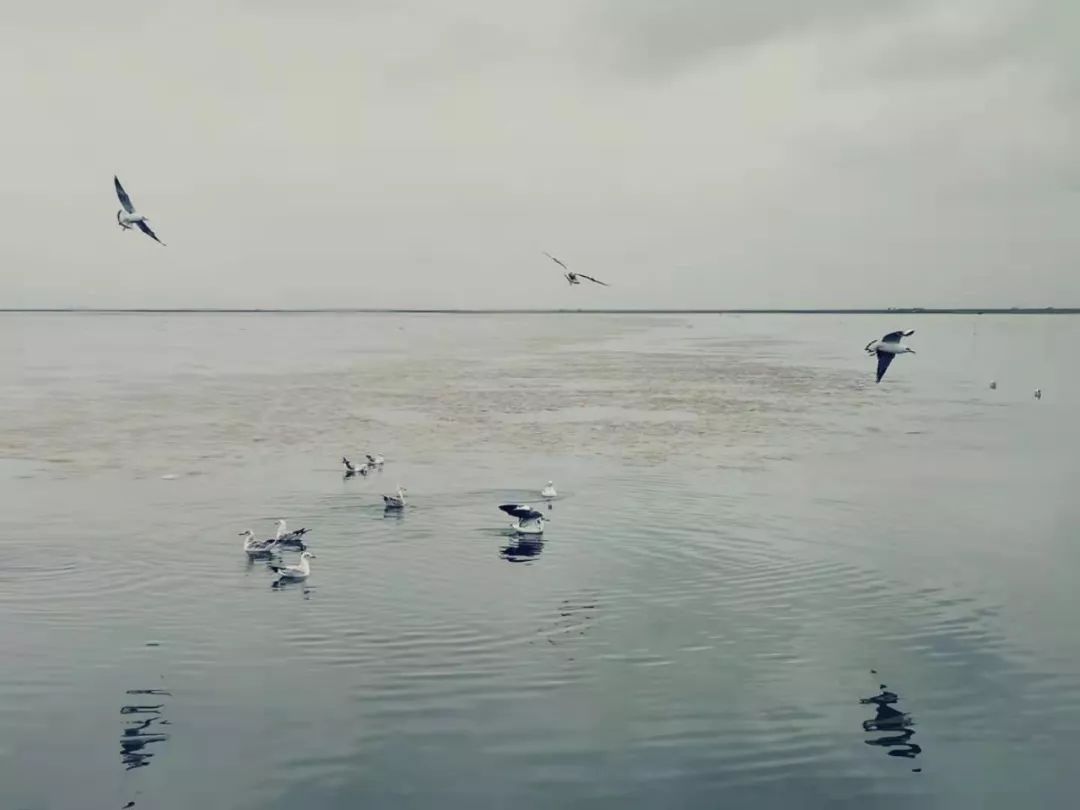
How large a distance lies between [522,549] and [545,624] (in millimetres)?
6448

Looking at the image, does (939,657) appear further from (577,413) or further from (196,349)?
(196,349)

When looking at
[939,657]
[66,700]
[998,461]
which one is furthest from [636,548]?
[998,461]

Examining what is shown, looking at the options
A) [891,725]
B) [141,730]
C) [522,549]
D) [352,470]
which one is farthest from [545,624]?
[352,470]

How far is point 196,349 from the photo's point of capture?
151500mm

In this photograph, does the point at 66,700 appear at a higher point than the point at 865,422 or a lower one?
lower

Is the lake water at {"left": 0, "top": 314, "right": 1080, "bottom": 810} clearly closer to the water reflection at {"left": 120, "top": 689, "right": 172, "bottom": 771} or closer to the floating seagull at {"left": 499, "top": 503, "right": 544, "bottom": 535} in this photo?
the water reflection at {"left": 120, "top": 689, "right": 172, "bottom": 771}

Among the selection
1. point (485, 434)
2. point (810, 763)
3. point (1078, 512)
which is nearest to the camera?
point (810, 763)

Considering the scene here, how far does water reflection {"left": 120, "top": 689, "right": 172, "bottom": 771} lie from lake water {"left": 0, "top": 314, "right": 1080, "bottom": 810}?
0.06 m

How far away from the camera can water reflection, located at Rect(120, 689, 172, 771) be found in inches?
653

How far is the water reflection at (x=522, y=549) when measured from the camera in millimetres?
28484

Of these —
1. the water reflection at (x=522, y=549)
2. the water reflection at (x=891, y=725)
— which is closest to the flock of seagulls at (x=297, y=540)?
the water reflection at (x=522, y=549)

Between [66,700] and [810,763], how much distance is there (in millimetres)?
12791

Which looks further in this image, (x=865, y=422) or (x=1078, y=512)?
(x=865, y=422)

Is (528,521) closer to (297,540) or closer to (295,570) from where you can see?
(297,540)
